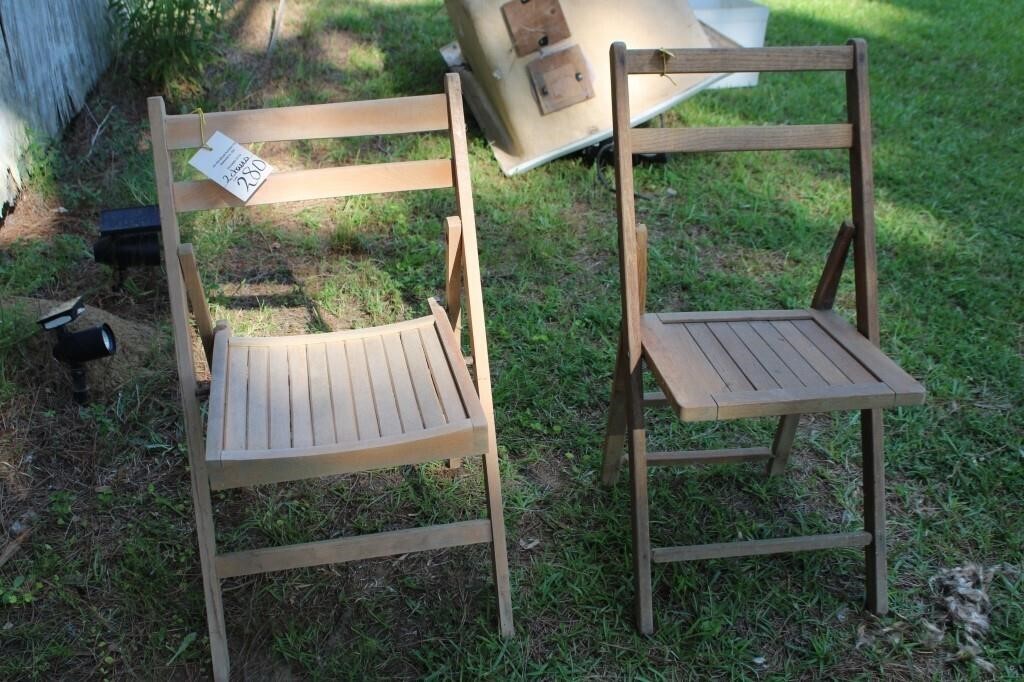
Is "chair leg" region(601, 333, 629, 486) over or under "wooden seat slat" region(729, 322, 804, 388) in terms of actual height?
under

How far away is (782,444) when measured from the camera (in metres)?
2.55

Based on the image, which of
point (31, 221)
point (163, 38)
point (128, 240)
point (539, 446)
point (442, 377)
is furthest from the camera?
point (163, 38)

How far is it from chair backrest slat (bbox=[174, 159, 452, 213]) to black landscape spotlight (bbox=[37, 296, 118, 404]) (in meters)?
0.72

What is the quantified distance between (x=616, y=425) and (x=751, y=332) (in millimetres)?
465

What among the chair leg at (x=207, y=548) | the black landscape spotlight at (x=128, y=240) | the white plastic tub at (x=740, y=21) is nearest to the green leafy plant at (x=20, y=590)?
the chair leg at (x=207, y=548)

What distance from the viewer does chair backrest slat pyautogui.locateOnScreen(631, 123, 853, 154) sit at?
212 cm

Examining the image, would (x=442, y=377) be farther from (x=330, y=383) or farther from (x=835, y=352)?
(x=835, y=352)

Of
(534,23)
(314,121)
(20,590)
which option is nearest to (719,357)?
(314,121)

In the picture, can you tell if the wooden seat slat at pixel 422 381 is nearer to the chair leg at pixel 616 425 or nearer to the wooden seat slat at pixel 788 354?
the chair leg at pixel 616 425

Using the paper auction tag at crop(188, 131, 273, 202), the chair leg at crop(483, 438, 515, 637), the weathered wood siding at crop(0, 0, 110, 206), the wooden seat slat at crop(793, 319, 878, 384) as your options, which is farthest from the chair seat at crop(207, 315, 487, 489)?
the weathered wood siding at crop(0, 0, 110, 206)

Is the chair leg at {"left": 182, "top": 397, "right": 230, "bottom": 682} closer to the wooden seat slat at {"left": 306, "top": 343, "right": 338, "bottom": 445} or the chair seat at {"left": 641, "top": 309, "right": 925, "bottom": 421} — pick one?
the wooden seat slat at {"left": 306, "top": 343, "right": 338, "bottom": 445}

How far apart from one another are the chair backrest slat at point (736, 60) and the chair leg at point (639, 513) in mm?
729

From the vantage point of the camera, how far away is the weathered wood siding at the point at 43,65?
3477 mm

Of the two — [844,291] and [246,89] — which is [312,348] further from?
[246,89]
